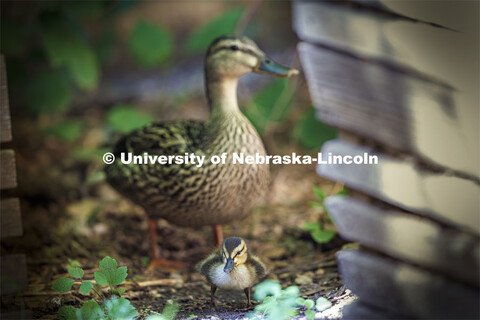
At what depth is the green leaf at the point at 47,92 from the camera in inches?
173

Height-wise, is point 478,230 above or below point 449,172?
below

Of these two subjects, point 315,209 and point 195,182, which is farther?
point 315,209

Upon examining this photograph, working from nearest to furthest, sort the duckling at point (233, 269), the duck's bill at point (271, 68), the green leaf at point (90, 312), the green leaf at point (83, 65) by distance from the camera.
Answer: the green leaf at point (90, 312) < the duckling at point (233, 269) < the duck's bill at point (271, 68) < the green leaf at point (83, 65)

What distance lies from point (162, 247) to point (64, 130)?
1419 millimetres

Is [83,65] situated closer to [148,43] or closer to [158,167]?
[148,43]

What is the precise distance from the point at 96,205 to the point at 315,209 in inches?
60.2

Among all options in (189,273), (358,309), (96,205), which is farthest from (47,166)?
(358,309)

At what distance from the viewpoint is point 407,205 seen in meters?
Result: 2.32

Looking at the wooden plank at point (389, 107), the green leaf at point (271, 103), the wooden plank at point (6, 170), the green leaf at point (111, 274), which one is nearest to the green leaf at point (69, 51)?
the green leaf at point (271, 103)

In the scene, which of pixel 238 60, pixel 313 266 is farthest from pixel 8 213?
pixel 313 266

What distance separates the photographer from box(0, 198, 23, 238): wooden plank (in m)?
2.79

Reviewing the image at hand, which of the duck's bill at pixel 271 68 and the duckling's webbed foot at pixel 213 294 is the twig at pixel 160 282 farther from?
the duck's bill at pixel 271 68

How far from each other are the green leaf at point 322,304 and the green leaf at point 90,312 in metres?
0.93

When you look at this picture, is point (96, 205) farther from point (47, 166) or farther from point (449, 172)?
point (449, 172)
